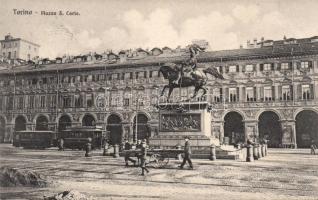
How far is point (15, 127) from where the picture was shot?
1797 inches

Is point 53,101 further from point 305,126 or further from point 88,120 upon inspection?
point 305,126

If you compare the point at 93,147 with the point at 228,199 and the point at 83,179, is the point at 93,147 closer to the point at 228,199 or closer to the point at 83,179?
the point at 83,179

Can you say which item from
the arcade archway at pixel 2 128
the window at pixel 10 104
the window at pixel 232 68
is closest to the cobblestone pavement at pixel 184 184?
the window at pixel 232 68

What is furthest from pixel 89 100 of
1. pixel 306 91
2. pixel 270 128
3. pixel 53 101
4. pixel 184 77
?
pixel 184 77

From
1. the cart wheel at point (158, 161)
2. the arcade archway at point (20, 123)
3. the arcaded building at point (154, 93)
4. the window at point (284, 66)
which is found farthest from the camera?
the arcade archway at point (20, 123)

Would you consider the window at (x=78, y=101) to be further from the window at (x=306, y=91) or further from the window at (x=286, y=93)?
the window at (x=306, y=91)

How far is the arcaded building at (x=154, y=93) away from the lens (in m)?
35.4

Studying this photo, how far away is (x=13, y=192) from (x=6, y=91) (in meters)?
40.4

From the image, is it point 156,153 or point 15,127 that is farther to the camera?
point 15,127

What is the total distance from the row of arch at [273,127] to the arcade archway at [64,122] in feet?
64.5

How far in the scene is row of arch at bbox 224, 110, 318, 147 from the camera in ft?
115

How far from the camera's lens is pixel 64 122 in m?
44.3

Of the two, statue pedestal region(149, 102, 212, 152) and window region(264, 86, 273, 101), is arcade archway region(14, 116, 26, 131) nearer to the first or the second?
window region(264, 86, 273, 101)

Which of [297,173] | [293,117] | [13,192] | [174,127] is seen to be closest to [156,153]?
[174,127]
